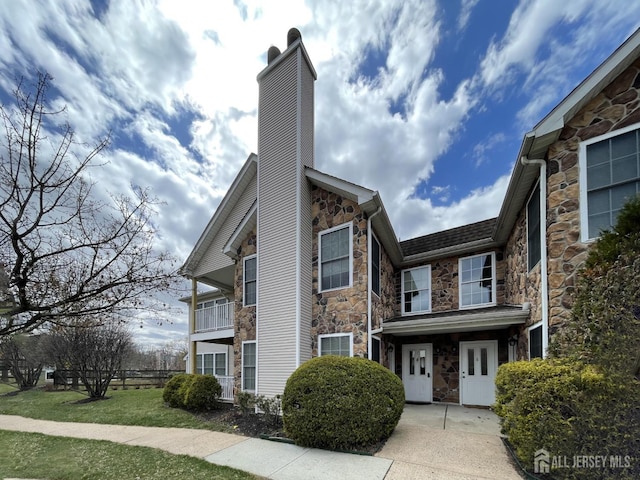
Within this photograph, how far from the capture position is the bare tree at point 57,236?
3.91m

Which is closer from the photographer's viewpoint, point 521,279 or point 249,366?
point 521,279

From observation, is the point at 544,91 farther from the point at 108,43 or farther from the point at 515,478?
the point at 108,43

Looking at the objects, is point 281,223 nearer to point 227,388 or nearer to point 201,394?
point 201,394

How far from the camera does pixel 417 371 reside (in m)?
11.4

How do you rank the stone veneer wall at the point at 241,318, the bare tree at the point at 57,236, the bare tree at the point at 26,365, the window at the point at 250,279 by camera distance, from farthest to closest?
the bare tree at the point at 26,365 → the window at the point at 250,279 → the stone veneer wall at the point at 241,318 → the bare tree at the point at 57,236

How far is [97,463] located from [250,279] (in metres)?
6.45

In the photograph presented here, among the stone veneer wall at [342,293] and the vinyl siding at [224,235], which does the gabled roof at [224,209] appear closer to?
the vinyl siding at [224,235]

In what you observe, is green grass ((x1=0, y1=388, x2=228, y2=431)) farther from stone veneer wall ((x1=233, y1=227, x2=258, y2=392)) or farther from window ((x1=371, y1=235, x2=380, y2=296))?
window ((x1=371, y1=235, x2=380, y2=296))

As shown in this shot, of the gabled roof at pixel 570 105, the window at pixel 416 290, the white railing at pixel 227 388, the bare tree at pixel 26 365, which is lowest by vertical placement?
Answer: the bare tree at pixel 26 365

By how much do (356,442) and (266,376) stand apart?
4069 millimetres

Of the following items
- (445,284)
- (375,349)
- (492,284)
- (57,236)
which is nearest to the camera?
(57,236)

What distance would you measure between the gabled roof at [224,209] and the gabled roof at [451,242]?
685 cm

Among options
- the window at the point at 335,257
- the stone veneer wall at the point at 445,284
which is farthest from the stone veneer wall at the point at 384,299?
the stone veneer wall at the point at 445,284

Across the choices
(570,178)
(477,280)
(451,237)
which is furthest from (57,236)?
(451,237)
